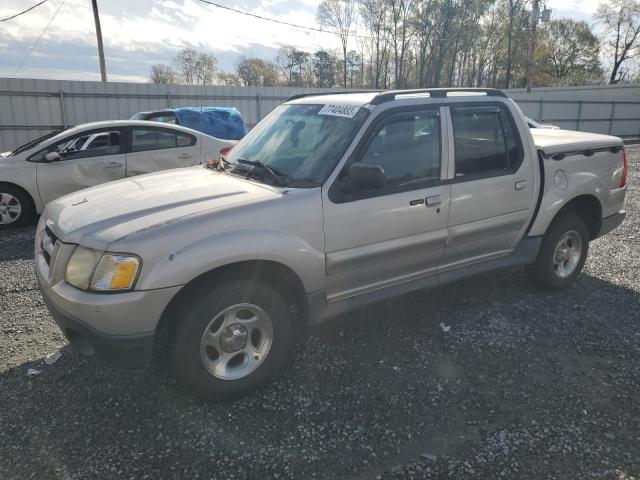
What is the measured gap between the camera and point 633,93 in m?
28.4

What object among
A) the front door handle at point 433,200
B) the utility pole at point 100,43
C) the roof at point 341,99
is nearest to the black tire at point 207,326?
the front door handle at point 433,200

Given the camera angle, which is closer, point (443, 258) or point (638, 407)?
point (638, 407)

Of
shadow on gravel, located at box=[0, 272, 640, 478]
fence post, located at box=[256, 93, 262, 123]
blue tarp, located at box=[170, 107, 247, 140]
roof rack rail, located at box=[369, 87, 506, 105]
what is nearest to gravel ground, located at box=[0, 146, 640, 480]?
shadow on gravel, located at box=[0, 272, 640, 478]

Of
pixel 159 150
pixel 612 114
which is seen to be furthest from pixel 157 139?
pixel 612 114

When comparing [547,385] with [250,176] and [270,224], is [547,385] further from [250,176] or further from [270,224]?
[250,176]

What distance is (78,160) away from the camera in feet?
23.6

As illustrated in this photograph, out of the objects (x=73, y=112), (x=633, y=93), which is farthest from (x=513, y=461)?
(x=633, y=93)

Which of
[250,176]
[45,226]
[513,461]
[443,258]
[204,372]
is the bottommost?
[513,461]

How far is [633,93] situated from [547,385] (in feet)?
105

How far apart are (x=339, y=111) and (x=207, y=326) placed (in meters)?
1.82

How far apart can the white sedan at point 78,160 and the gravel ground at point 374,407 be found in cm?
331

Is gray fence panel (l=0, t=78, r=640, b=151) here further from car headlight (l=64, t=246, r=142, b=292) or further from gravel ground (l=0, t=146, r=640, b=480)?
car headlight (l=64, t=246, r=142, b=292)

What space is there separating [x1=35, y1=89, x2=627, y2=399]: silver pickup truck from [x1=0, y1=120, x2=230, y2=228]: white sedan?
13.3 ft

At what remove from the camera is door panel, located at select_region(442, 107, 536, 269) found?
378 cm
